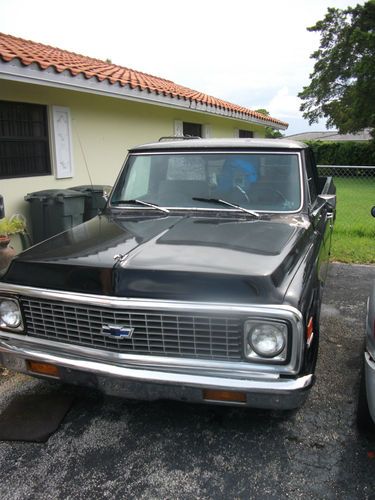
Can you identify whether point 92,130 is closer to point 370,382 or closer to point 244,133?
point 370,382

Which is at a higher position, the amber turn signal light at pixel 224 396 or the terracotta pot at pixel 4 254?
the terracotta pot at pixel 4 254

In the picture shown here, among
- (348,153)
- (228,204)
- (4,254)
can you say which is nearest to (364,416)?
(228,204)

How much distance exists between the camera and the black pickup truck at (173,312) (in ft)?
7.70

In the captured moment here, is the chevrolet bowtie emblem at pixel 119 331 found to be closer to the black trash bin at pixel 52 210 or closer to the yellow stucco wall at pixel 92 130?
the black trash bin at pixel 52 210

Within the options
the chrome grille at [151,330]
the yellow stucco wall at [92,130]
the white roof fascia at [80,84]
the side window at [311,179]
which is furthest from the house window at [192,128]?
the chrome grille at [151,330]

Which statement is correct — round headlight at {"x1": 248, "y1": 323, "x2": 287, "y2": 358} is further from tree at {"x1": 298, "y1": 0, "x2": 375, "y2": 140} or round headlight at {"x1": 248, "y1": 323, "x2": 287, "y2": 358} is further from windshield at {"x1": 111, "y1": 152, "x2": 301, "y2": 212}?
tree at {"x1": 298, "y1": 0, "x2": 375, "y2": 140}

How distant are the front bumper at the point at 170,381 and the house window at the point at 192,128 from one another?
944 cm

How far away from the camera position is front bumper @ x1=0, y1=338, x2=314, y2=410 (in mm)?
2346

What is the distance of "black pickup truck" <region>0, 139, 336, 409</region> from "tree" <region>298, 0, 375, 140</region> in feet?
75.8

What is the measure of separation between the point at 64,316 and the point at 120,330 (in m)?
0.38

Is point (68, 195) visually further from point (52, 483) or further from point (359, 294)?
point (52, 483)

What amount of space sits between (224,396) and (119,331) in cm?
65

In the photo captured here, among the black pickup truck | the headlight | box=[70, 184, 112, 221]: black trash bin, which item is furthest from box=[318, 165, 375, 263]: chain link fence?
the headlight

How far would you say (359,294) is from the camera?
5.39 m
